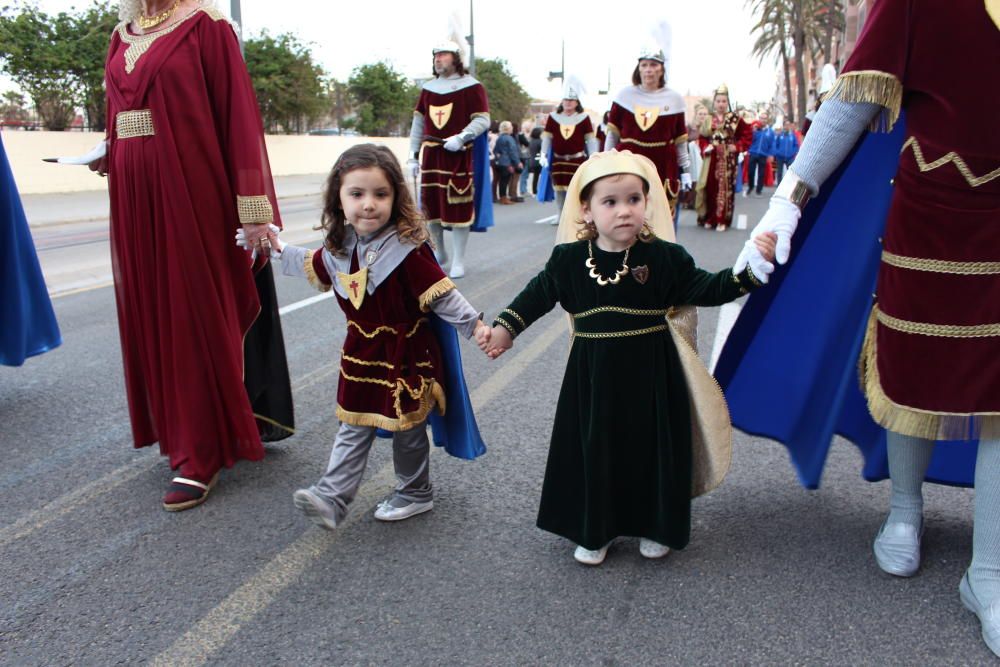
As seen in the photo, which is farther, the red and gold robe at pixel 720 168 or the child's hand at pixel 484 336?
the red and gold robe at pixel 720 168

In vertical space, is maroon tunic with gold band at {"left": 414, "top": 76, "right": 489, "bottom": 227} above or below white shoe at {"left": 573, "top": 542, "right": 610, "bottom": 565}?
above

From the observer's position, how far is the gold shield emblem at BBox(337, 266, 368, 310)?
2.97 meters

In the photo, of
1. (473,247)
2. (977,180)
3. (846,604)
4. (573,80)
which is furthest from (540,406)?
(573,80)

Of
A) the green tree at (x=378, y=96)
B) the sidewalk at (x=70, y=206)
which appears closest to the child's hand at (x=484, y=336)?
the sidewalk at (x=70, y=206)

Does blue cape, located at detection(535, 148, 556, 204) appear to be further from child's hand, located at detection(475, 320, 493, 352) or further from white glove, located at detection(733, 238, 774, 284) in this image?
white glove, located at detection(733, 238, 774, 284)

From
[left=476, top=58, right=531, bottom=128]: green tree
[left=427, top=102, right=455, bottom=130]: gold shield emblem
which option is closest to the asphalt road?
[left=427, top=102, right=455, bottom=130]: gold shield emblem

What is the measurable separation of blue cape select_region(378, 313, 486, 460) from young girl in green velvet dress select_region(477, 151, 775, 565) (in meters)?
0.33

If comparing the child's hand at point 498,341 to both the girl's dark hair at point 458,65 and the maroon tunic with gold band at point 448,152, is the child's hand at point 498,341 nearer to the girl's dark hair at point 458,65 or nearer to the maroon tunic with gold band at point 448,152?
the maroon tunic with gold band at point 448,152

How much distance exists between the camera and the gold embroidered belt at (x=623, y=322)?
2707mm

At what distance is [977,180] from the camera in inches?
90.4

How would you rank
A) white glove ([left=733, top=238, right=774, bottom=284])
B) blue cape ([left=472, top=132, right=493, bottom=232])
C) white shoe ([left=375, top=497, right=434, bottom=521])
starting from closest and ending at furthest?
white glove ([left=733, top=238, right=774, bottom=284]) < white shoe ([left=375, top=497, right=434, bottom=521]) < blue cape ([left=472, top=132, right=493, bottom=232])

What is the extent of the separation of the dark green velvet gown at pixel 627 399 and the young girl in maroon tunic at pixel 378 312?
1.22 ft

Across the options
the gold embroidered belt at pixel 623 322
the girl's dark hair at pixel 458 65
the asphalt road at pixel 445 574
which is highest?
the girl's dark hair at pixel 458 65

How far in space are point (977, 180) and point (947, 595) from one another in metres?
1.21
